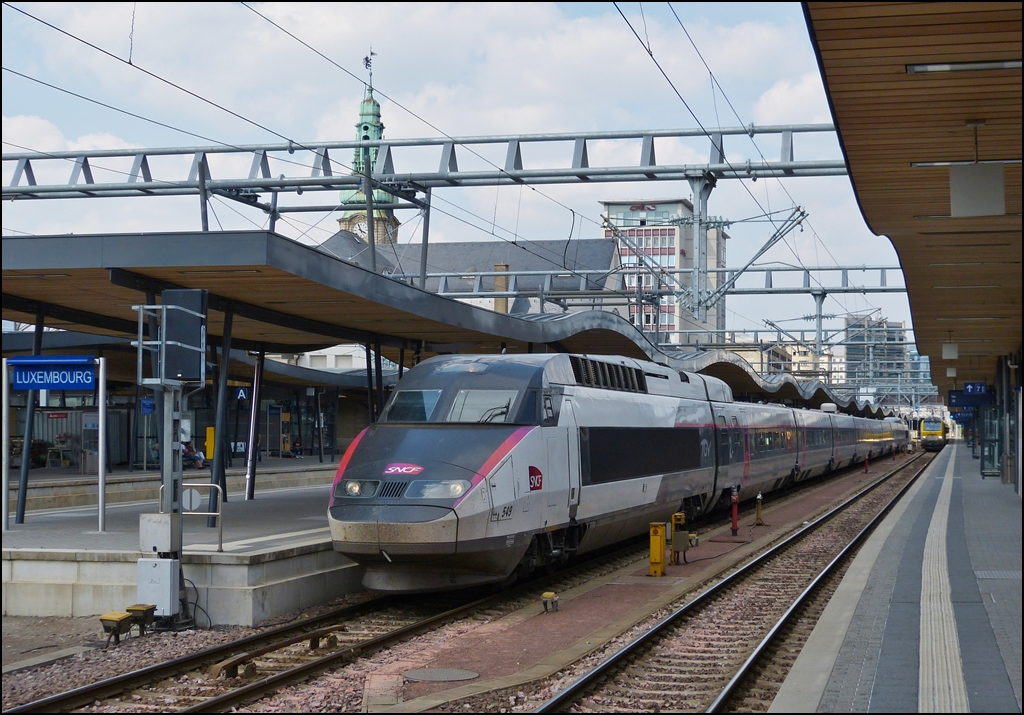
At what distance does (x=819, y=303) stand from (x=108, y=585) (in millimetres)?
30253

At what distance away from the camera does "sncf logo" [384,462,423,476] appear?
11.6m

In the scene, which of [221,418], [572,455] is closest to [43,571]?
[221,418]

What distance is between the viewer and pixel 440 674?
352 inches

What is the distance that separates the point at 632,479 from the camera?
1606 cm

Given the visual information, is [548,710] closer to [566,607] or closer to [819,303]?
[566,607]

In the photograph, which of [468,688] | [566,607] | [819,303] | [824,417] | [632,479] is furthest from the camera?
[824,417]

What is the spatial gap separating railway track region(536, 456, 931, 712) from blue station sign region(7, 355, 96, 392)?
8083 mm

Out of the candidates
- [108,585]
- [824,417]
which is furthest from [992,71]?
[824,417]

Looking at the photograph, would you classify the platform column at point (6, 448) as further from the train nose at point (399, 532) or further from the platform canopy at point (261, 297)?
the train nose at point (399, 532)

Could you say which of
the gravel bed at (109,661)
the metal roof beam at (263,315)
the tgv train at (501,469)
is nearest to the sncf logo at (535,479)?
the tgv train at (501,469)

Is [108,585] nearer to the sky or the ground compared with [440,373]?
nearer to the ground

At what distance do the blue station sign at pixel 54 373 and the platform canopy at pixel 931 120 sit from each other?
9805 millimetres

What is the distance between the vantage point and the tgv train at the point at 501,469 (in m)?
11.3

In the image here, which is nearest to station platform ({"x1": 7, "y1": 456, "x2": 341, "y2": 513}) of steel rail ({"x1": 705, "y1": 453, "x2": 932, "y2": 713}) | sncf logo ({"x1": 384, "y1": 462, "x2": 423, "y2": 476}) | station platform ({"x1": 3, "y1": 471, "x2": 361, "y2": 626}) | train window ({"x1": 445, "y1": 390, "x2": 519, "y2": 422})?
station platform ({"x1": 3, "y1": 471, "x2": 361, "y2": 626})
